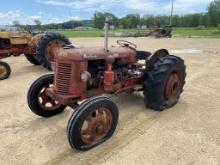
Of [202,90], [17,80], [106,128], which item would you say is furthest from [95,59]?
[17,80]

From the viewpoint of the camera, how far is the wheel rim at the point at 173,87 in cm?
601

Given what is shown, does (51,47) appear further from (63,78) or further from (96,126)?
(96,126)

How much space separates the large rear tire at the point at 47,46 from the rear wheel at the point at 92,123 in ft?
17.7

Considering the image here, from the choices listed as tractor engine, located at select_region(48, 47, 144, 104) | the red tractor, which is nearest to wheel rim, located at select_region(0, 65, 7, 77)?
the red tractor

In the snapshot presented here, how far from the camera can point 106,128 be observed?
4539 mm

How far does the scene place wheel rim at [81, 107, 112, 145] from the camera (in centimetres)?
431

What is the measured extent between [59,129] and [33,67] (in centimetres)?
662

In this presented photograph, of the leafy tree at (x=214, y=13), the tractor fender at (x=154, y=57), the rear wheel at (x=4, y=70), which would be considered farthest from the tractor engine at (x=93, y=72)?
the leafy tree at (x=214, y=13)

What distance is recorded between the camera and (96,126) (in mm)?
4395

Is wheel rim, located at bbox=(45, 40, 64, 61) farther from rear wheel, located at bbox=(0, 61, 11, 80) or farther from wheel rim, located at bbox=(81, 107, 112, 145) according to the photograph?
wheel rim, located at bbox=(81, 107, 112, 145)

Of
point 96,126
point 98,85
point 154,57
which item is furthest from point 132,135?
point 154,57

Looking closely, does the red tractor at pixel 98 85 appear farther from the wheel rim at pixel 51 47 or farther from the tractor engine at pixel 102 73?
the wheel rim at pixel 51 47

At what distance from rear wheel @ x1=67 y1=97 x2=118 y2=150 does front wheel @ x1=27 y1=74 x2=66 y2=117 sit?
3.97 ft

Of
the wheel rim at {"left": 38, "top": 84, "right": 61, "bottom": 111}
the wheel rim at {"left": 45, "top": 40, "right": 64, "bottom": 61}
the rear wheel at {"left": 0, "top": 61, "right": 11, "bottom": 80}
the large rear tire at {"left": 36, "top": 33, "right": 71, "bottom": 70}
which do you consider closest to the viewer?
the wheel rim at {"left": 38, "top": 84, "right": 61, "bottom": 111}
